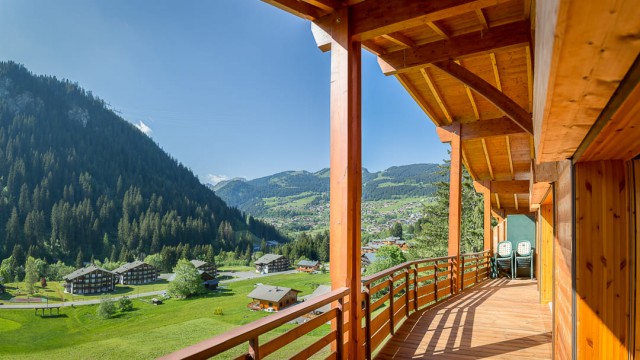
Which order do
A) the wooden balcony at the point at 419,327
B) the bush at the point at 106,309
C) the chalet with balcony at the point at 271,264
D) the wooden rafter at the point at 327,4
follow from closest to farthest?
1. the wooden balcony at the point at 419,327
2. the wooden rafter at the point at 327,4
3. the bush at the point at 106,309
4. the chalet with balcony at the point at 271,264

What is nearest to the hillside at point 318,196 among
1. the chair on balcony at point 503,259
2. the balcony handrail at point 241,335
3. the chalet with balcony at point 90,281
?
the chair on balcony at point 503,259

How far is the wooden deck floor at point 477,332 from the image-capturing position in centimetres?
354

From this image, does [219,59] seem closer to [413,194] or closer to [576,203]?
[413,194]

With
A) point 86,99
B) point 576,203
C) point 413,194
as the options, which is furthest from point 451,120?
point 86,99

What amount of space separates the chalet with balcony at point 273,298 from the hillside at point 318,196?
1376 centimetres

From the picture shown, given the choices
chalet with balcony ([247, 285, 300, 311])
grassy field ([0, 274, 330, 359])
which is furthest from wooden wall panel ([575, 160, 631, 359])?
chalet with balcony ([247, 285, 300, 311])

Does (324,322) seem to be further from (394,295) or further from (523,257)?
(523,257)

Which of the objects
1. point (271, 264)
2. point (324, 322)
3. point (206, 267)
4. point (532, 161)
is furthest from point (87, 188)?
point (532, 161)

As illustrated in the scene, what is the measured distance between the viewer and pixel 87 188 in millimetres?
66250

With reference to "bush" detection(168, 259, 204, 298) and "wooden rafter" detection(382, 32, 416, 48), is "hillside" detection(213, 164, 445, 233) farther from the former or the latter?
"wooden rafter" detection(382, 32, 416, 48)

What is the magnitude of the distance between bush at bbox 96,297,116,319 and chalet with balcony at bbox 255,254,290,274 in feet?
59.1

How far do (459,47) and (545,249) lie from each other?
10.4ft

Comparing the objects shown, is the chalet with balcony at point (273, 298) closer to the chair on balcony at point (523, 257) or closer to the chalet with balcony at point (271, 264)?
the chalet with balcony at point (271, 264)

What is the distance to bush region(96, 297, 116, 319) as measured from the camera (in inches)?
1463
